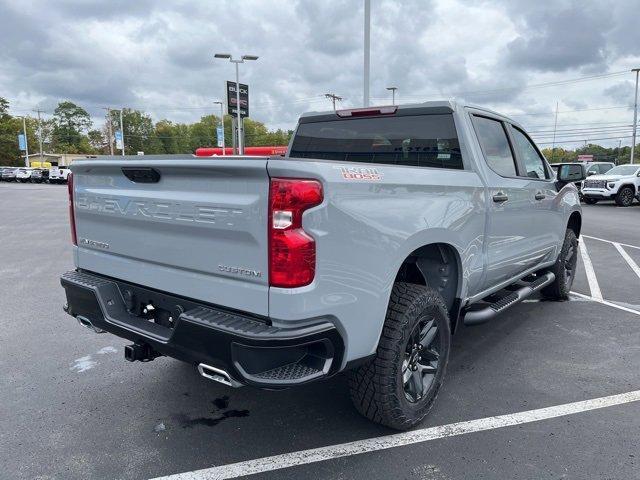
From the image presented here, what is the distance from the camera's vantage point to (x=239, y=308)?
7.88 feet

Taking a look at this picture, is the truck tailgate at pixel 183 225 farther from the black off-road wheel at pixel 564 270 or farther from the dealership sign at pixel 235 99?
the dealership sign at pixel 235 99

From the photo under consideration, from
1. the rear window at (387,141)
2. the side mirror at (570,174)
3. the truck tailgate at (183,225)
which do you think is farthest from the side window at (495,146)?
the truck tailgate at (183,225)

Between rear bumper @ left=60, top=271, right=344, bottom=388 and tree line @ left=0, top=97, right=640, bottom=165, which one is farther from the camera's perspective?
tree line @ left=0, top=97, right=640, bottom=165

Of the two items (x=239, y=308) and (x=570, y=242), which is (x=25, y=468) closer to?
(x=239, y=308)

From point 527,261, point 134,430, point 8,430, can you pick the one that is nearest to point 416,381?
point 134,430

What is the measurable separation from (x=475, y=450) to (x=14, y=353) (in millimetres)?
3735

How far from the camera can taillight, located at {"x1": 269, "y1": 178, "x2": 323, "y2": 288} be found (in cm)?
222

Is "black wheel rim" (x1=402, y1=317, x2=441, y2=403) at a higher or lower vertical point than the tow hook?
lower

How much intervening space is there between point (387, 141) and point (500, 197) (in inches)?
37.8

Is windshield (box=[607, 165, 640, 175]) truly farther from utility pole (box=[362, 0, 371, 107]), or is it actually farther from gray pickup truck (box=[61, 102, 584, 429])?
gray pickup truck (box=[61, 102, 584, 429])

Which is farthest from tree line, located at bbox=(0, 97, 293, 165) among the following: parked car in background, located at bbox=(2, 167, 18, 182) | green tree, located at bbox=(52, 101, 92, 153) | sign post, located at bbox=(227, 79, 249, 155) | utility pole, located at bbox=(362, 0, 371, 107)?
utility pole, located at bbox=(362, 0, 371, 107)

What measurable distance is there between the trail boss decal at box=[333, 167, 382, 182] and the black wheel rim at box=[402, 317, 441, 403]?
970 millimetres

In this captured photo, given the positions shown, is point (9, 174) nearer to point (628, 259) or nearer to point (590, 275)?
point (628, 259)

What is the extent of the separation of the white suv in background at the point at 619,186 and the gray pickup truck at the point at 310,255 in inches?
759
